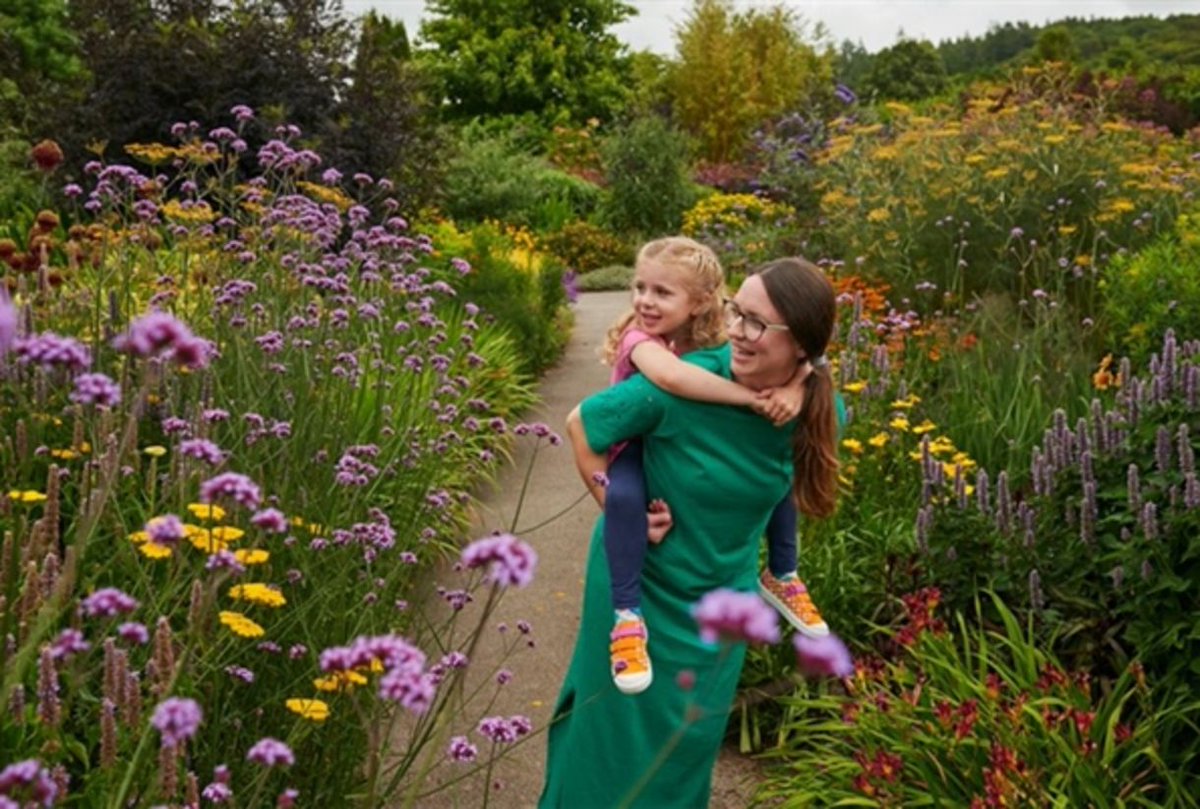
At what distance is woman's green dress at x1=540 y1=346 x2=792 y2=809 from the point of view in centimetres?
276

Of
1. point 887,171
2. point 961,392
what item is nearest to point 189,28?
point 887,171

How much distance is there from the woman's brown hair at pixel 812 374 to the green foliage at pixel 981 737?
703 millimetres

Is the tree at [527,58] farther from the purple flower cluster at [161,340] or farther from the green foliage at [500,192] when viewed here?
the purple flower cluster at [161,340]

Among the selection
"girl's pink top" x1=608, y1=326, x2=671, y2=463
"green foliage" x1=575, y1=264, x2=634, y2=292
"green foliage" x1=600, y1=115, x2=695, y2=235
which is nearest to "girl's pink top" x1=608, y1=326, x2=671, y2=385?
"girl's pink top" x1=608, y1=326, x2=671, y2=463

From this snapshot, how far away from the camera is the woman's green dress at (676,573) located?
276cm

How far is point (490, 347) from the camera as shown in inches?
331

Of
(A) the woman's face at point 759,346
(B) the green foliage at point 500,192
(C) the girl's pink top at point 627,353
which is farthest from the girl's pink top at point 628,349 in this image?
(B) the green foliage at point 500,192

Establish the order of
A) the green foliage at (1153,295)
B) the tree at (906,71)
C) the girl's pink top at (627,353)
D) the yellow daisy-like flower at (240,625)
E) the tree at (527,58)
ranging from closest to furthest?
the yellow daisy-like flower at (240,625) → the girl's pink top at (627,353) → the green foliage at (1153,295) → the tree at (527,58) → the tree at (906,71)

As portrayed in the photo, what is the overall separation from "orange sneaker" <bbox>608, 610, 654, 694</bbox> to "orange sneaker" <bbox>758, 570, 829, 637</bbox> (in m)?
0.44

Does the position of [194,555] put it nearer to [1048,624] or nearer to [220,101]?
[1048,624]

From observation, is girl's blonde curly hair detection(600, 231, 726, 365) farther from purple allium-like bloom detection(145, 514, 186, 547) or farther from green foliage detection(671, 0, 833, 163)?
green foliage detection(671, 0, 833, 163)

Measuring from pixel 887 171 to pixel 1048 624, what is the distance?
7.26 metres

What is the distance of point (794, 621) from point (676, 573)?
425mm

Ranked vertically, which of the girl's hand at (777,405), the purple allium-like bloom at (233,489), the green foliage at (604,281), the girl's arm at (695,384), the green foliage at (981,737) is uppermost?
the purple allium-like bloom at (233,489)
